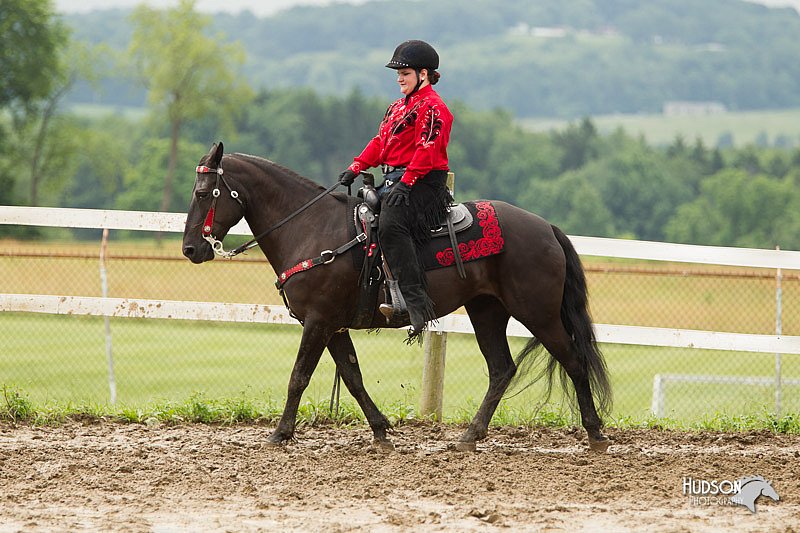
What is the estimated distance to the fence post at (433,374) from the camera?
7762 millimetres

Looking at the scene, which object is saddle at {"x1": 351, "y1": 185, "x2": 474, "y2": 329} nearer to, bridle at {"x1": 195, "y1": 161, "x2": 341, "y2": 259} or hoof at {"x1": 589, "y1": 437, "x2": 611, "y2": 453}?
bridle at {"x1": 195, "y1": 161, "x2": 341, "y2": 259}

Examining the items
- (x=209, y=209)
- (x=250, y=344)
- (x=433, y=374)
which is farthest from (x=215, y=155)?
(x=250, y=344)

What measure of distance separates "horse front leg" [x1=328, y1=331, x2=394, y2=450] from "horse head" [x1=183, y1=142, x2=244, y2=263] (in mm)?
1089

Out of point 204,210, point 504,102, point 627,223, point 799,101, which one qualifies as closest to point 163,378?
point 204,210

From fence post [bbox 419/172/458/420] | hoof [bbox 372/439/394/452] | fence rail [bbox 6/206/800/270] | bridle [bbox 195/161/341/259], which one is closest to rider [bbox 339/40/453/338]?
bridle [bbox 195/161/341/259]

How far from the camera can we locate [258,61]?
189m

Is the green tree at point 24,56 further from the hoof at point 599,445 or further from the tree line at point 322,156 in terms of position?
the hoof at point 599,445

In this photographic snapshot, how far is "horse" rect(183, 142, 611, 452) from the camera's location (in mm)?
6539

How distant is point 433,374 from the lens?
776 centimetres

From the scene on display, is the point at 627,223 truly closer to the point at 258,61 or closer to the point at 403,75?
the point at 403,75

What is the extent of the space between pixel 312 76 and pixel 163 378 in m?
162

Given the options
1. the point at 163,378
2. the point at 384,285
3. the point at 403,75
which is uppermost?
the point at 403,75

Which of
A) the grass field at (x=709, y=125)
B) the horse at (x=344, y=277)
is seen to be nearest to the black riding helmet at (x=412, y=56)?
the horse at (x=344, y=277)

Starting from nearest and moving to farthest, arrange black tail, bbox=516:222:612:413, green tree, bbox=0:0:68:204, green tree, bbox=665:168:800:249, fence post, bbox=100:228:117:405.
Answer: black tail, bbox=516:222:612:413
fence post, bbox=100:228:117:405
green tree, bbox=0:0:68:204
green tree, bbox=665:168:800:249
